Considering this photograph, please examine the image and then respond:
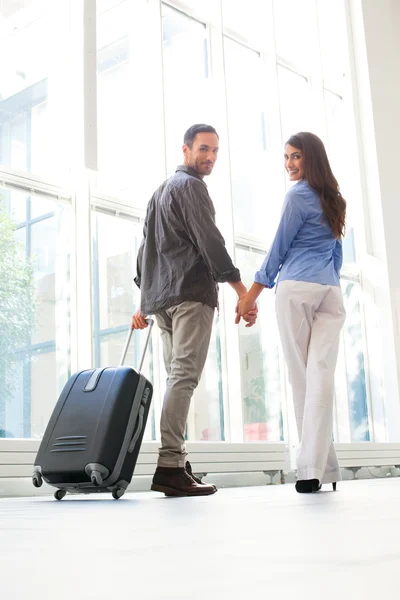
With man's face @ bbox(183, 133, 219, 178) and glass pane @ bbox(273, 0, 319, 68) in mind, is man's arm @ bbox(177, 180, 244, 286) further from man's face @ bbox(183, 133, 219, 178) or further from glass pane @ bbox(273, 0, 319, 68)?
glass pane @ bbox(273, 0, 319, 68)

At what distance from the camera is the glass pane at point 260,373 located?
206 inches

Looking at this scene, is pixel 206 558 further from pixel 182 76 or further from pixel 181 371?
pixel 182 76

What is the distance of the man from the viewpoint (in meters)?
2.61

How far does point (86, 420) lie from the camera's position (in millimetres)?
2402

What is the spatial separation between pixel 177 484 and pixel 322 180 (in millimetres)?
1266

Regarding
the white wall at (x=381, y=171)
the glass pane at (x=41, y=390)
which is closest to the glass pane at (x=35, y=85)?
the glass pane at (x=41, y=390)

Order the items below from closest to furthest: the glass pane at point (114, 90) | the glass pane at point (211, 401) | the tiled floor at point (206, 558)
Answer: the tiled floor at point (206, 558) < the glass pane at point (114, 90) < the glass pane at point (211, 401)

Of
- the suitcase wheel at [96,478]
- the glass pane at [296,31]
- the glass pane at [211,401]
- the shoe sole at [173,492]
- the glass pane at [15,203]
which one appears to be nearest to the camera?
the suitcase wheel at [96,478]

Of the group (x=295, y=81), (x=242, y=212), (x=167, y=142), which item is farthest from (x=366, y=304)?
(x=167, y=142)

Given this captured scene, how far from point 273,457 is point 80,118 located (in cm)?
230

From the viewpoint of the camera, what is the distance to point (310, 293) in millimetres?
2748

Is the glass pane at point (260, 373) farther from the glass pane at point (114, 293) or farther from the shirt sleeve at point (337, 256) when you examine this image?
the shirt sleeve at point (337, 256)

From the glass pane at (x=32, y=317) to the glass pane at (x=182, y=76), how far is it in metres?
1.32

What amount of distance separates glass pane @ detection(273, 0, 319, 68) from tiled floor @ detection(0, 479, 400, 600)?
5878 mm
